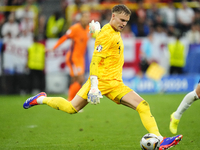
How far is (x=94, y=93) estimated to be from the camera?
4523 millimetres

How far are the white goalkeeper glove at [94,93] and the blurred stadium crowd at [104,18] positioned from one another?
1009cm

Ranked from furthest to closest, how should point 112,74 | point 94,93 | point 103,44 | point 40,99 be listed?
point 40,99 < point 112,74 < point 103,44 < point 94,93

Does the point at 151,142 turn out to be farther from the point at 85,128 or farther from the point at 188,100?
the point at 85,128

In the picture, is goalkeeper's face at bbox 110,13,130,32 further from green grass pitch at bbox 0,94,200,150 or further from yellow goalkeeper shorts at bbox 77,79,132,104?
green grass pitch at bbox 0,94,200,150

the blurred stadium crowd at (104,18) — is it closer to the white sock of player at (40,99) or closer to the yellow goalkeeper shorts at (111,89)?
the white sock of player at (40,99)

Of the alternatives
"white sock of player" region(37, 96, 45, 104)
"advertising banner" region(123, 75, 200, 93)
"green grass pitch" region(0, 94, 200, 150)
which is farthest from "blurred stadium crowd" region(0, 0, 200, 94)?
"white sock of player" region(37, 96, 45, 104)

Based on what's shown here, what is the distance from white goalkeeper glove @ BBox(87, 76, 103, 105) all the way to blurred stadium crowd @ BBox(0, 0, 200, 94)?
10.1 m

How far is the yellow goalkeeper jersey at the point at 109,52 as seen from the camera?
15.3 ft

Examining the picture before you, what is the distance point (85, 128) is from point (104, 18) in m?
9.47

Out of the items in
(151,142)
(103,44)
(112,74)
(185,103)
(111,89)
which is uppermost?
(103,44)

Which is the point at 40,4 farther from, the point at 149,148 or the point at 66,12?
the point at 149,148

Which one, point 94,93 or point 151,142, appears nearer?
point 151,142

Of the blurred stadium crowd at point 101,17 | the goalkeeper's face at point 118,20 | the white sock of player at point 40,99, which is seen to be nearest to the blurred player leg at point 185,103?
the goalkeeper's face at point 118,20

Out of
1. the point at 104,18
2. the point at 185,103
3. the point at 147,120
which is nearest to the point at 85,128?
the point at 185,103
